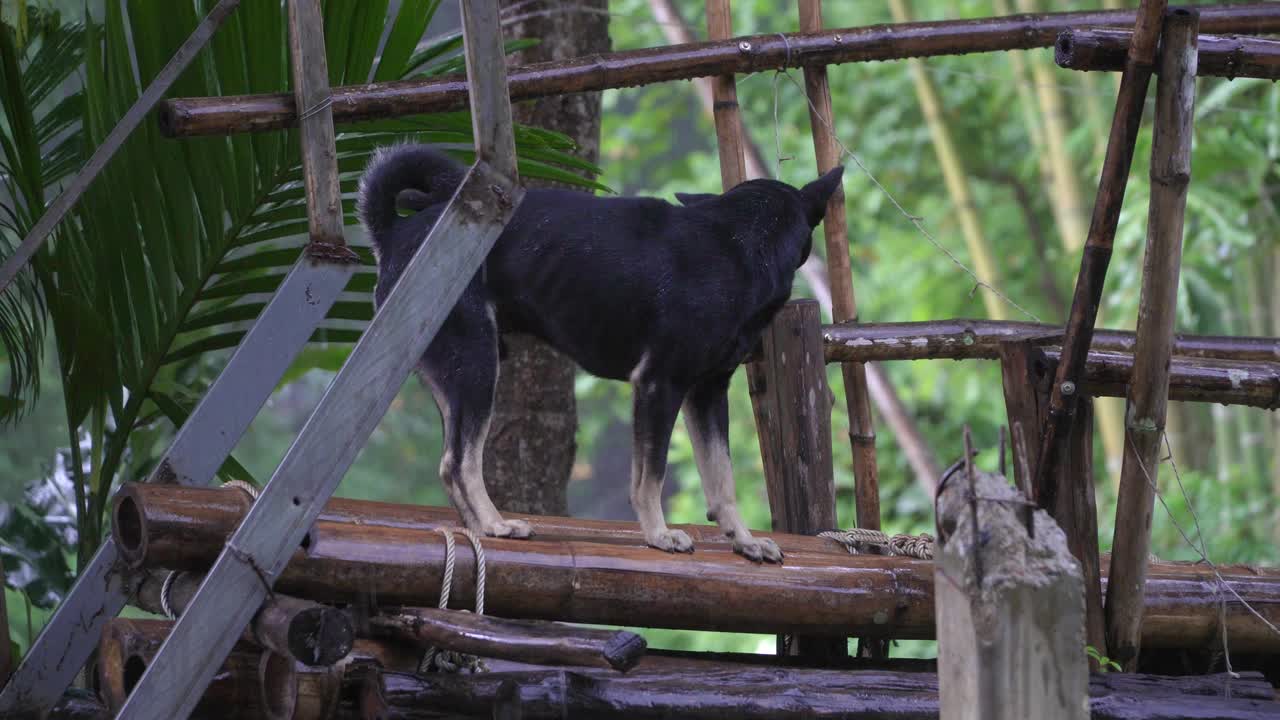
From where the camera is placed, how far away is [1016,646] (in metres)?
1.93

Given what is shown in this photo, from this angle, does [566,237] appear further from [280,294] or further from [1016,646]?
[1016,646]

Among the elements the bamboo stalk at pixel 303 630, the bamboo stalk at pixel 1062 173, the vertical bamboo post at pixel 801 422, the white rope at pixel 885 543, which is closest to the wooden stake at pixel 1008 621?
the bamboo stalk at pixel 303 630

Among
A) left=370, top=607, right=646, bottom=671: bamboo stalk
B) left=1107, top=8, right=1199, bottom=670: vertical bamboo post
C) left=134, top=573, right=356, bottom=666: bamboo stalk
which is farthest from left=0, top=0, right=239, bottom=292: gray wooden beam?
left=1107, top=8, right=1199, bottom=670: vertical bamboo post

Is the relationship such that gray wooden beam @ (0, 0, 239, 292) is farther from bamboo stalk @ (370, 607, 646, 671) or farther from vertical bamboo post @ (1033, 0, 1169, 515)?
vertical bamboo post @ (1033, 0, 1169, 515)

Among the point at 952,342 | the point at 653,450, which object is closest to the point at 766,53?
the point at 952,342

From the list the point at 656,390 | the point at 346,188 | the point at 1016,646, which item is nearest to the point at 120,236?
the point at 346,188

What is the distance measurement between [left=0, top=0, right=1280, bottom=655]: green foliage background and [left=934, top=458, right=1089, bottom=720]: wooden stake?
6391 mm

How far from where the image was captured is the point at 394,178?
138 inches

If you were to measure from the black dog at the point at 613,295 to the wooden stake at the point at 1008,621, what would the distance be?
1.40 metres

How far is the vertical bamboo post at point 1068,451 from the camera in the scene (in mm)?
3369

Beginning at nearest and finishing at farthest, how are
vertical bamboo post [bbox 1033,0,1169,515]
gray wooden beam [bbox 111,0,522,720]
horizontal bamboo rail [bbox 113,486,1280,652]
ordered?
gray wooden beam [bbox 111,0,522,720] < horizontal bamboo rail [bbox 113,486,1280,652] < vertical bamboo post [bbox 1033,0,1169,515]

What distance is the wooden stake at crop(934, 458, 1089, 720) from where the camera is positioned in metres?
1.92

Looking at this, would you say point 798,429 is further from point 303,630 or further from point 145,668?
point 145,668

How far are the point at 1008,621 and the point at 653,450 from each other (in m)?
1.53
